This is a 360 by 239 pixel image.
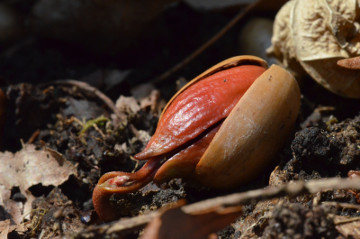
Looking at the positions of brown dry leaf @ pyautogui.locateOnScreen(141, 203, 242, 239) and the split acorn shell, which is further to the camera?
the split acorn shell

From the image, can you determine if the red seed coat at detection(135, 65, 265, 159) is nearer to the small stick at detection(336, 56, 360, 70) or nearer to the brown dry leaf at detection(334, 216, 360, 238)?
the small stick at detection(336, 56, 360, 70)

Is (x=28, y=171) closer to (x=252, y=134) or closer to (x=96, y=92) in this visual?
(x=96, y=92)

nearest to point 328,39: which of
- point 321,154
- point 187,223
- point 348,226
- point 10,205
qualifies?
point 321,154

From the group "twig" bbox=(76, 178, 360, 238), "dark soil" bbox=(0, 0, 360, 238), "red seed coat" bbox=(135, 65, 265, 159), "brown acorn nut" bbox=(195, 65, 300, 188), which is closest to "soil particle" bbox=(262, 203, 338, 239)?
"dark soil" bbox=(0, 0, 360, 238)

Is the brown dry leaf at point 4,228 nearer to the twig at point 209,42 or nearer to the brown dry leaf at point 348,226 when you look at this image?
the twig at point 209,42

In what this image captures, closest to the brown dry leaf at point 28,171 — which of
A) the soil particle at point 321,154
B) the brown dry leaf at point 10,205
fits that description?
the brown dry leaf at point 10,205

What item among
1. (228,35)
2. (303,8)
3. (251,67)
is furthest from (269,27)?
(251,67)
